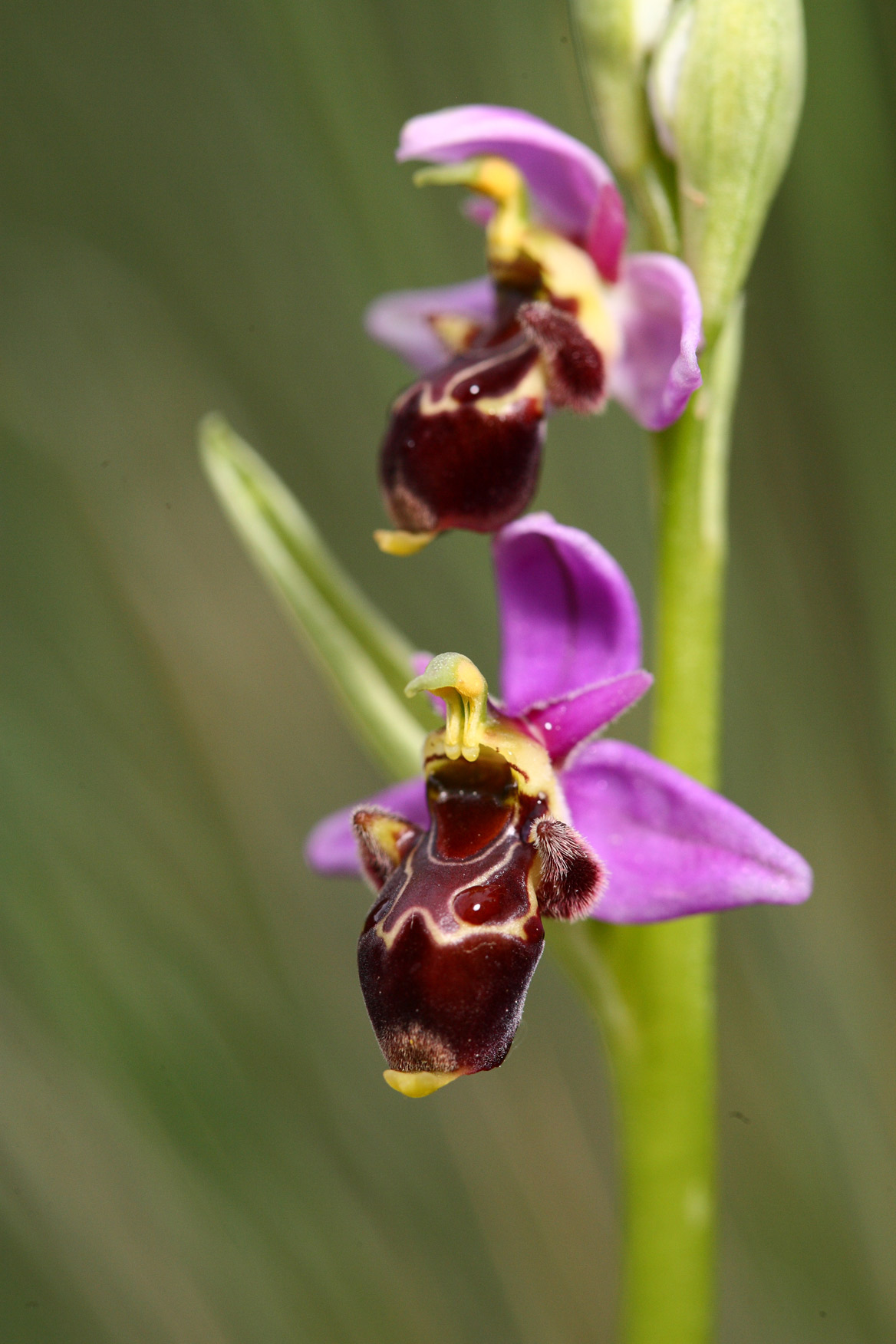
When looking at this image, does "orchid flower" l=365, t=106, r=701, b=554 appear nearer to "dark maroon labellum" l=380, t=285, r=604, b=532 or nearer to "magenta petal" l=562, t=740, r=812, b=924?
"dark maroon labellum" l=380, t=285, r=604, b=532

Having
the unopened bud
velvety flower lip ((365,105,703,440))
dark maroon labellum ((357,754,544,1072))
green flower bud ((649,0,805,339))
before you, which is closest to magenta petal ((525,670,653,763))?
dark maroon labellum ((357,754,544,1072))

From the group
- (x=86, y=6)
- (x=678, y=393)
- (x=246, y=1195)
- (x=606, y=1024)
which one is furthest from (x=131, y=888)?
(x=86, y=6)

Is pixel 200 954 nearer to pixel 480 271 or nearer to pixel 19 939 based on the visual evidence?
pixel 19 939

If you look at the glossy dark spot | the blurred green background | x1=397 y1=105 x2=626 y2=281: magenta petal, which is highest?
x1=397 y1=105 x2=626 y2=281: magenta petal

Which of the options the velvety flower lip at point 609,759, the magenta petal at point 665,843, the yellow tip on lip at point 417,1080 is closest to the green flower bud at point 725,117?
the velvety flower lip at point 609,759

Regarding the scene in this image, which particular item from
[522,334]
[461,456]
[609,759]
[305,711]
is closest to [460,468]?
[461,456]

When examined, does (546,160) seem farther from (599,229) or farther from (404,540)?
(404,540)
